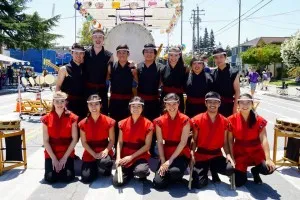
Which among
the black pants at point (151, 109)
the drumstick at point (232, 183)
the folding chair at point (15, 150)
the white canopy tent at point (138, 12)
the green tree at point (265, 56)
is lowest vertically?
the drumstick at point (232, 183)

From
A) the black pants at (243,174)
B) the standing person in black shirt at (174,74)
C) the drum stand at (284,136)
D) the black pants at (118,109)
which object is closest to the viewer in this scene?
the black pants at (243,174)

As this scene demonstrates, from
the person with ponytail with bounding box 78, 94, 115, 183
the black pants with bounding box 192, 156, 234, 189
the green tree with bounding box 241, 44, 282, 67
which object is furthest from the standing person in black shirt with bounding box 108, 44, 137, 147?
the green tree with bounding box 241, 44, 282, 67

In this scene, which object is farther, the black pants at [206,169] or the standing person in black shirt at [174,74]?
the standing person in black shirt at [174,74]

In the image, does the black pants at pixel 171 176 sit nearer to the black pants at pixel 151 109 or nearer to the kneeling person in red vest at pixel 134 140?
the kneeling person in red vest at pixel 134 140

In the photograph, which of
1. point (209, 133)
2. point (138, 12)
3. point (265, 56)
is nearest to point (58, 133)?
point (209, 133)

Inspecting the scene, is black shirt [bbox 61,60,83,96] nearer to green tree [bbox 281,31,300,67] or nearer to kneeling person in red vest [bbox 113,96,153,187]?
kneeling person in red vest [bbox 113,96,153,187]

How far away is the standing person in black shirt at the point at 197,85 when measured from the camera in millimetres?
5559

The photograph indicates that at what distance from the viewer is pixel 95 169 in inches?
199

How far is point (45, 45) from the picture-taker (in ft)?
105

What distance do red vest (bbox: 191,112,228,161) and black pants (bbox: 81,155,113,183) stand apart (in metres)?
1.32

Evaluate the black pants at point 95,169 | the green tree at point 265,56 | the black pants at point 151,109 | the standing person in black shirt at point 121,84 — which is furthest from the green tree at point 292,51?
the black pants at point 95,169

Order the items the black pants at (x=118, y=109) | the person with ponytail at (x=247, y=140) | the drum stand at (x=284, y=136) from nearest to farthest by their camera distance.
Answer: the person with ponytail at (x=247, y=140), the drum stand at (x=284, y=136), the black pants at (x=118, y=109)

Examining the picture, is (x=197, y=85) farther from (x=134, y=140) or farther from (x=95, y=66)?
(x=95, y=66)

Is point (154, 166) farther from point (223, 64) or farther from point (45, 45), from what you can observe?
point (45, 45)
